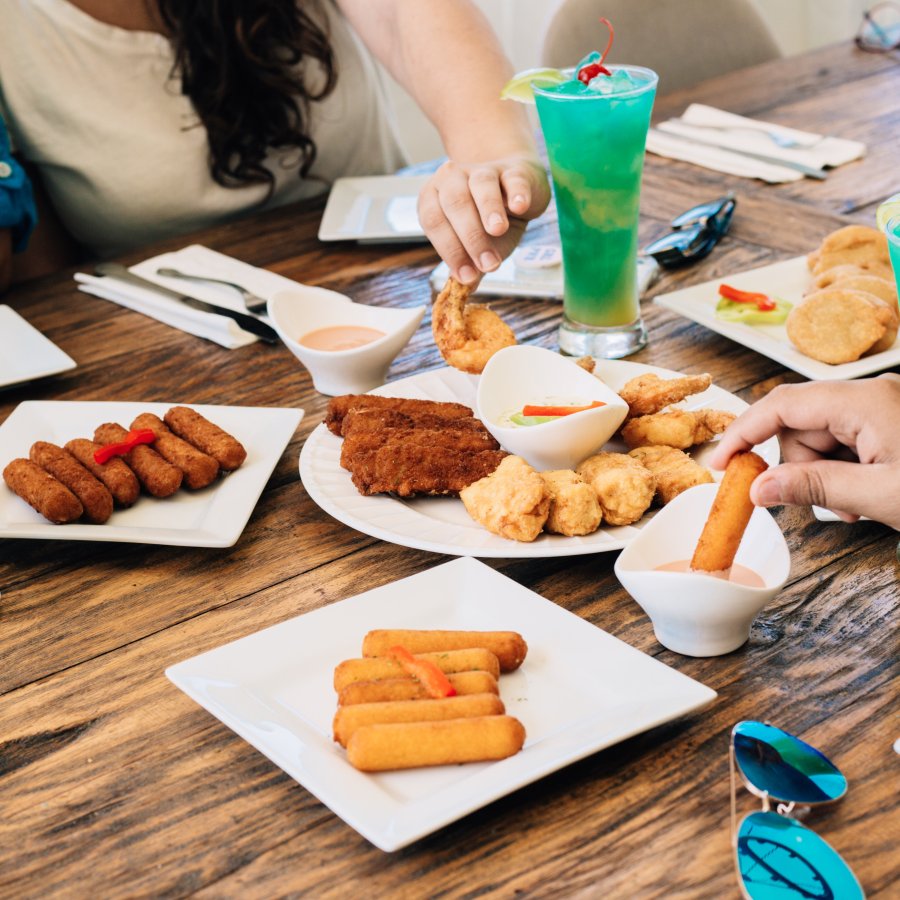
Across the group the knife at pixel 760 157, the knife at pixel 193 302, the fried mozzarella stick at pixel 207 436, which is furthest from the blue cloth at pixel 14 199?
the knife at pixel 760 157

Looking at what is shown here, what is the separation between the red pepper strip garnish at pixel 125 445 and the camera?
1263 millimetres

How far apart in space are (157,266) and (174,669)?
1205mm

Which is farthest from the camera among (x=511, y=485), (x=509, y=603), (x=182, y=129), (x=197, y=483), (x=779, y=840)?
(x=182, y=129)

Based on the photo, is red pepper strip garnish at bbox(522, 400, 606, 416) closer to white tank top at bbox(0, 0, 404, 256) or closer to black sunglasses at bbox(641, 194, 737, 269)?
black sunglasses at bbox(641, 194, 737, 269)

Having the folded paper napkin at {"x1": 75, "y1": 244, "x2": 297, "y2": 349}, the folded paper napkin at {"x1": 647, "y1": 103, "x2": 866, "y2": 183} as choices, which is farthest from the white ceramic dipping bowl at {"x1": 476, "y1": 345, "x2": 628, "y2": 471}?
the folded paper napkin at {"x1": 647, "y1": 103, "x2": 866, "y2": 183}

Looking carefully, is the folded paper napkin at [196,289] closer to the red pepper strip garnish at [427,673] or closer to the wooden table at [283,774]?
the wooden table at [283,774]

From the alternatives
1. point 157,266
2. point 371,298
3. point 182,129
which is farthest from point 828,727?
point 182,129

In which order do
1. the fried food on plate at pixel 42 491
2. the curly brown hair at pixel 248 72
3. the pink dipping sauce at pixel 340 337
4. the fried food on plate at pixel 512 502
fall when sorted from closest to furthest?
the fried food on plate at pixel 512 502 < the fried food on plate at pixel 42 491 < the pink dipping sauce at pixel 340 337 < the curly brown hair at pixel 248 72

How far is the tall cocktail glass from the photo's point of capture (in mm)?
1418

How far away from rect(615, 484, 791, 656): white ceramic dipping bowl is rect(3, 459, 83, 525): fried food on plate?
23.8 inches

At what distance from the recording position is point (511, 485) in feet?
3.58

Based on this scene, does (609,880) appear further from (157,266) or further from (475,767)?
(157,266)

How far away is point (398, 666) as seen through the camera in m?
0.87

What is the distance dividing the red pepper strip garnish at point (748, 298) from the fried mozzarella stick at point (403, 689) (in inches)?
35.5
